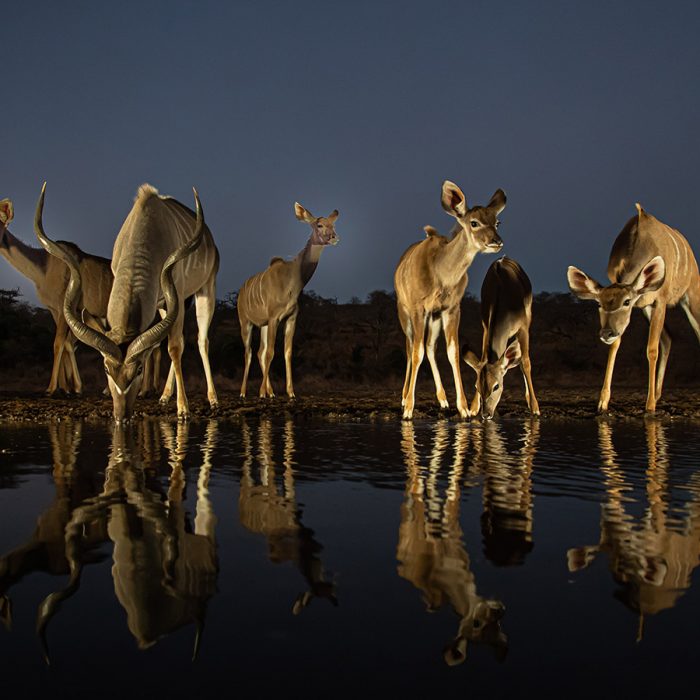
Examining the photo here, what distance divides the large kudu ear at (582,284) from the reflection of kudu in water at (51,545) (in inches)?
337

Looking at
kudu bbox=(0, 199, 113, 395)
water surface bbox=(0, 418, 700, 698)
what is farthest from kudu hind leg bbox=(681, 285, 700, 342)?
kudu bbox=(0, 199, 113, 395)

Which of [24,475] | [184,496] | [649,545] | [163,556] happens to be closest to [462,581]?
[649,545]

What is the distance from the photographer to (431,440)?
7.50 metres

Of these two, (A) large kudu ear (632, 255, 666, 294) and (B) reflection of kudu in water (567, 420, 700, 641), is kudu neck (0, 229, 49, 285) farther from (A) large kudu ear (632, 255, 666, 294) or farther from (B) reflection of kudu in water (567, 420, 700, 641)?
(B) reflection of kudu in water (567, 420, 700, 641)

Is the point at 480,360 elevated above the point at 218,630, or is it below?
above

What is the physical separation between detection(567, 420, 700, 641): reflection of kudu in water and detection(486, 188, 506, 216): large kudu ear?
6.85 m

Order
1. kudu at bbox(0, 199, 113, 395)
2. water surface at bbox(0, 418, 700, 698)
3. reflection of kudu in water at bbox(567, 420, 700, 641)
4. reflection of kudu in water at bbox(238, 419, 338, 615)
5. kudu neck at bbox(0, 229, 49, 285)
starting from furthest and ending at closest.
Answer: kudu neck at bbox(0, 229, 49, 285), kudu at bbox(0, 199, 113, 395), reflection of kudu in water at bbox(238, 419, 338, 615), reflection of kudu in water at bbox(567, 420, 700, 641), water surface at bbox(0, 418, 700, 698)

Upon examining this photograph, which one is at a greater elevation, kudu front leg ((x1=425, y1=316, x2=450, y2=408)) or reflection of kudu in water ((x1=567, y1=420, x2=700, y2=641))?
kudu front leg ((x1=425, y1=316, x2=450, y2=408))

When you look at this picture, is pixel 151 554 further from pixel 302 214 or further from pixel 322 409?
pixel 302 214

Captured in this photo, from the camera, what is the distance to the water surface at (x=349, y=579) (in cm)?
184

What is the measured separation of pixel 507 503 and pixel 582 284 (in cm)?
809

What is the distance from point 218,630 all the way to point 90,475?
341cm

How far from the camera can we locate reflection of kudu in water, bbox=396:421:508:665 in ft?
6.88

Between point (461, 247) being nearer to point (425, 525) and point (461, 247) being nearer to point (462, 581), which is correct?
point (425, 525)
